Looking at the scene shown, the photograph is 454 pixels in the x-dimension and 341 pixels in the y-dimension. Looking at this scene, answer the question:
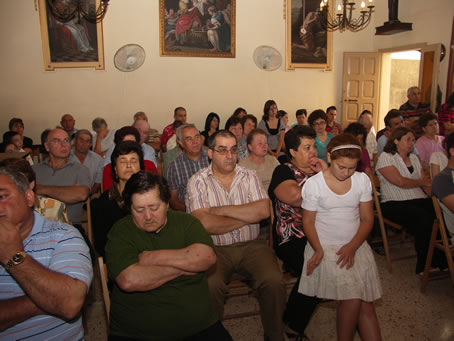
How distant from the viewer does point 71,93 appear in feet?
25.8

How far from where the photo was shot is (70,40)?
7.58m

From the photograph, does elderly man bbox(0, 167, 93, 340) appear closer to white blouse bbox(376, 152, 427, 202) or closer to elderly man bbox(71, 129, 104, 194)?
elderly man bbox(71, 129, 104, 194)

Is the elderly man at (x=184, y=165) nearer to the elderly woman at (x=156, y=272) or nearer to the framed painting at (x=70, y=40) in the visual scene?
the elderly woman at (x=156, y=272)

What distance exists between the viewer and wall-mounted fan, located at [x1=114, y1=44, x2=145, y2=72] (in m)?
7.85

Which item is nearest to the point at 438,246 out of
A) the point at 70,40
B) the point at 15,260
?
the point at 15,260

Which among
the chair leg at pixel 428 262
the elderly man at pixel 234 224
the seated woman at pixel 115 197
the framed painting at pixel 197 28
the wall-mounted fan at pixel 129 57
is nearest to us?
the elderly man at pixel 234 224

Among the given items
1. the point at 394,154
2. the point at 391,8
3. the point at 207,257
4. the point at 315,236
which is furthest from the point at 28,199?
the point at 391,8

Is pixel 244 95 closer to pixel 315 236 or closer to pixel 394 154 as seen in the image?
pixel 394 154

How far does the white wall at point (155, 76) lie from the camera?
24.8 feet

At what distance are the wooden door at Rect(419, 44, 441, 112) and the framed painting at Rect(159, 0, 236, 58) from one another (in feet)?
13.8

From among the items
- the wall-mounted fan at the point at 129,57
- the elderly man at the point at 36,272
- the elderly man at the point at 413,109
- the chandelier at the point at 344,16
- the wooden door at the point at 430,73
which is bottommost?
the elderly man at the point at 36,272

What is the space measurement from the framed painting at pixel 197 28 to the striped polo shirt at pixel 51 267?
7183 millimetres

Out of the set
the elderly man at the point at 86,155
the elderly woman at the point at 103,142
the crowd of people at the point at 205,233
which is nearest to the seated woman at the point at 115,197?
the crowd of people at the point at 205,233

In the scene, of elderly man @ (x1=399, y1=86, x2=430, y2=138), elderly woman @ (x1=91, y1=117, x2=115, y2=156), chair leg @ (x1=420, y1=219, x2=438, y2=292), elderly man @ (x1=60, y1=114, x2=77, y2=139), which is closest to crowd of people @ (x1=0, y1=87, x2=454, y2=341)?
chair leg @ (x1=420, y1=219, x2=438, y2=292)
